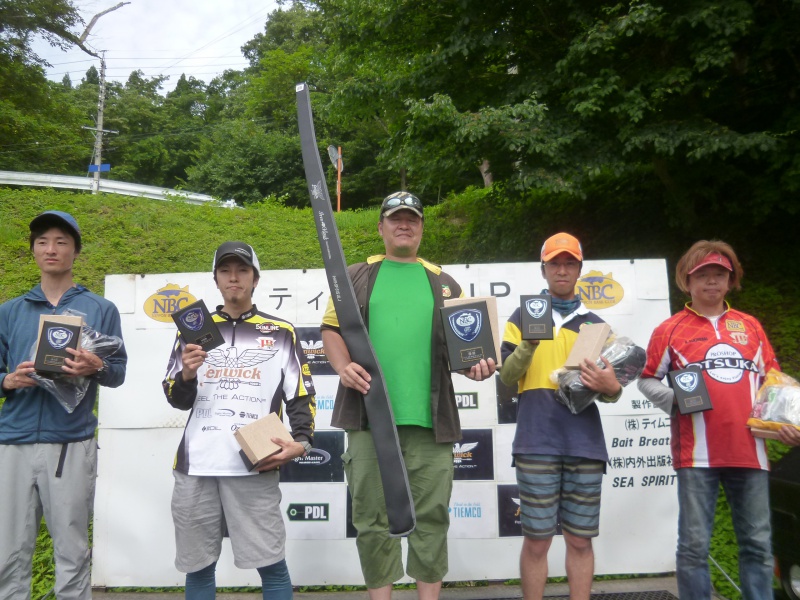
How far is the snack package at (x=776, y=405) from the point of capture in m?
2.67

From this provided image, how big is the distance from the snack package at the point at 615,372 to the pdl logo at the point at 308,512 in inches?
72.2

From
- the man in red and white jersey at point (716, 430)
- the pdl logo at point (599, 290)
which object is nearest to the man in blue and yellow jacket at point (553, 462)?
the man in red and white jersey at point (716, 430)

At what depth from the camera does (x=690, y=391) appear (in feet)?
9.18

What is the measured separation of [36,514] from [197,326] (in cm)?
112

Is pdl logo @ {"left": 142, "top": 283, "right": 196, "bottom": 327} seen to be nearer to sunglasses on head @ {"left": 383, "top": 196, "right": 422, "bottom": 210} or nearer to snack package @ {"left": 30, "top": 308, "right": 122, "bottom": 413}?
snack package @ {"left": 30, "top": 308, "right": 122, "bottom": 413}

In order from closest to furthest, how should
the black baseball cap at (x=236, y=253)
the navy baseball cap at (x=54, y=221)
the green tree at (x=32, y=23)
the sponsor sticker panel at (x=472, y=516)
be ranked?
the black baseball cap at (x=236, y=253) → the navy baseball cap at (x=54, y=221) → the sponsor sticker panel at (x=472, y=516) → the green tree at (x=32, y=23)

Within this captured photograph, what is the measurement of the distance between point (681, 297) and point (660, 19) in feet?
9.54

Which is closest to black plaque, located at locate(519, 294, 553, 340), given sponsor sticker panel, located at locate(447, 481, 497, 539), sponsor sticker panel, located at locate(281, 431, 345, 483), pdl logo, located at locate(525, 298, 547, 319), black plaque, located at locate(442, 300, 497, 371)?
pdl logo, located at locate(525, 298, 547, 319)

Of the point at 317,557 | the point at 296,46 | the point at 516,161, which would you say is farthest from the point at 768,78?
the point at 296,46

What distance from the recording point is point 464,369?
105 inches

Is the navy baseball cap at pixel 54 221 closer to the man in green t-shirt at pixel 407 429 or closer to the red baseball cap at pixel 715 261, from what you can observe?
the man in green t-shirt at pixel 407 429

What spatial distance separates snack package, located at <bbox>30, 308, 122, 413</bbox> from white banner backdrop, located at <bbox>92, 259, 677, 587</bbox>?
112 cm

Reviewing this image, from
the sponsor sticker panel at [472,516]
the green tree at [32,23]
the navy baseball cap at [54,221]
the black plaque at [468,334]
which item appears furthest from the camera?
the green tree at [32,23]

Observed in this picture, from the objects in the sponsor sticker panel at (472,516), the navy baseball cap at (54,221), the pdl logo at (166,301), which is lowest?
the sponsor sticker panel at (472,516)
